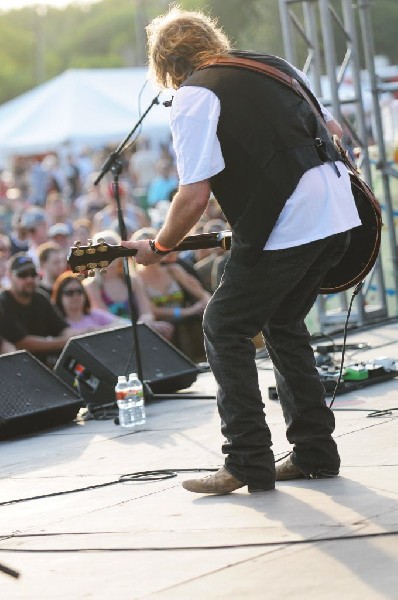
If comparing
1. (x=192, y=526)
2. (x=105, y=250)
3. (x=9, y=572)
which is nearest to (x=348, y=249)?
(x=105, y=250)

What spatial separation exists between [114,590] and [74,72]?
68.6 feet

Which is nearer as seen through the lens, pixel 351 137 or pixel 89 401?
pixel 89 401

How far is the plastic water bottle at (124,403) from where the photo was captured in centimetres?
783

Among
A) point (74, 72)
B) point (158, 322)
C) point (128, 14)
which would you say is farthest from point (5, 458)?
point (128, 14)

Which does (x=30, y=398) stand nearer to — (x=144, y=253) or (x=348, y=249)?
(x=144, y=253)

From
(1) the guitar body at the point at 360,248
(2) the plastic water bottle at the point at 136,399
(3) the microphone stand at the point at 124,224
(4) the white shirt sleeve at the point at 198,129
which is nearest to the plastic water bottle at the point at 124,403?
(2) the plastic water bottle at the point at 136,399

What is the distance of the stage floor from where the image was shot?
405cm

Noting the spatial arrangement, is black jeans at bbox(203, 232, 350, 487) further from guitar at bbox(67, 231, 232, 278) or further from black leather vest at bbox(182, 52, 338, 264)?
guitar at bbox(67, 231, 232, 278)

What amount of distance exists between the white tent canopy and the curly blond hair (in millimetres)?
18342

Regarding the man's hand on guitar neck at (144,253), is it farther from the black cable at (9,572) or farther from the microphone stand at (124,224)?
the microphone stand at (124,224)

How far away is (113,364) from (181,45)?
12.2ft

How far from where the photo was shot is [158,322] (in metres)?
11.1

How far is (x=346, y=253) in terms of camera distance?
216 inches

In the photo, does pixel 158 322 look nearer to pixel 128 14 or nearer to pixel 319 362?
pixel 319 362
